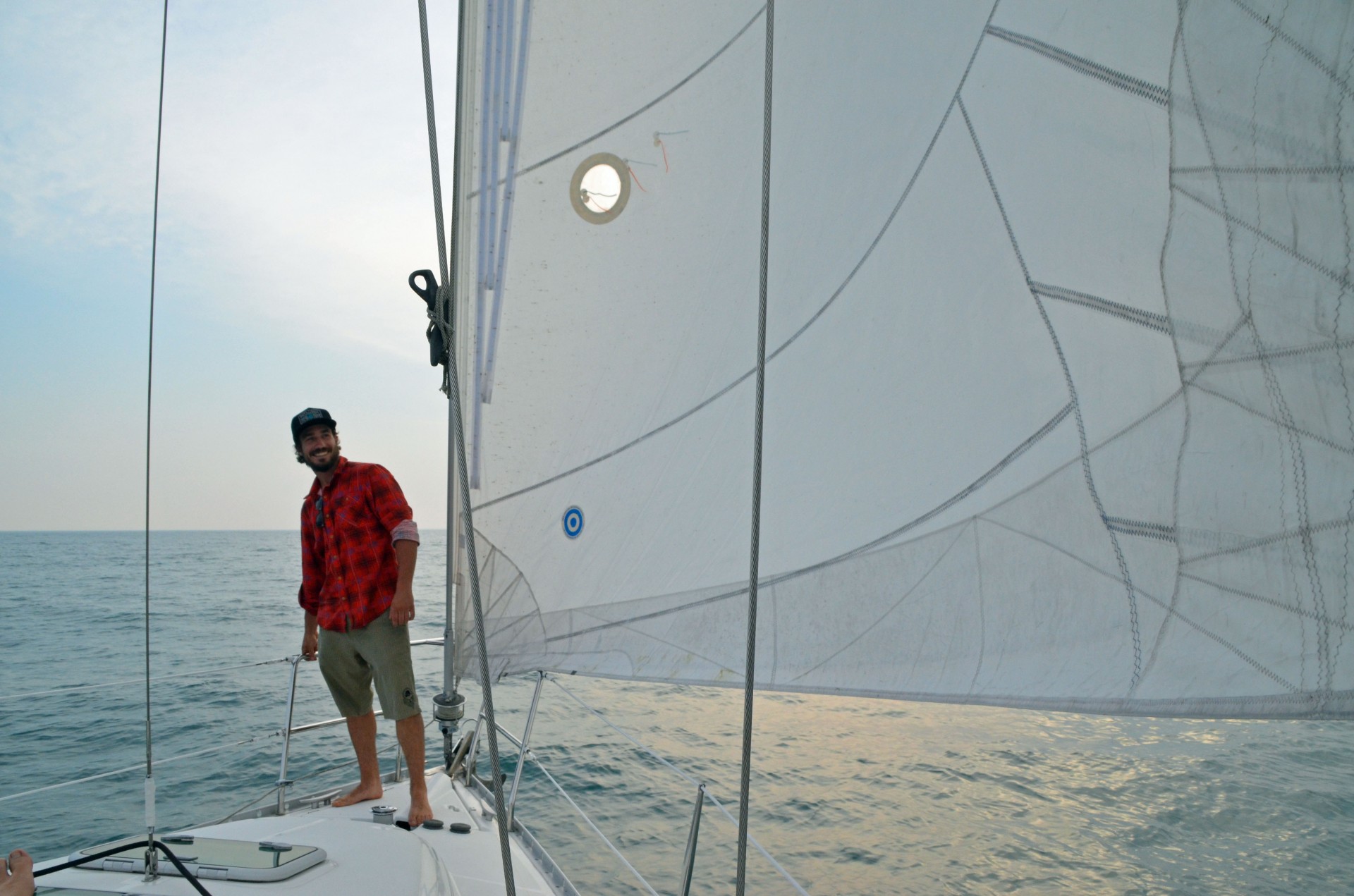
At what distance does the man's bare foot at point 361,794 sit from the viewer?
2.13 meters

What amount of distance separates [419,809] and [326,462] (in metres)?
0.89

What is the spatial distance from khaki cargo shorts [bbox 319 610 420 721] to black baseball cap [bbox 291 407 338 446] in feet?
1.63

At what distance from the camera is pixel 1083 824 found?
417 centimetres

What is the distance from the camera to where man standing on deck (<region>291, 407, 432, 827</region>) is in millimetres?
2049

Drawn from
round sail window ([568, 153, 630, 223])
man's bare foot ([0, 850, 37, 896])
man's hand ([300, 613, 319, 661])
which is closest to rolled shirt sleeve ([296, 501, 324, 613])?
man's hand ([300, 613, 319, 661])

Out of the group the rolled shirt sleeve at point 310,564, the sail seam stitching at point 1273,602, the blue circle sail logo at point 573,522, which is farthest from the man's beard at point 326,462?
the sail seam stitching at point 1273,602

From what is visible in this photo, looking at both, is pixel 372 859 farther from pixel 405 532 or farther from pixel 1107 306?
pixel 1107 306

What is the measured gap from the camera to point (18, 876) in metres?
1.25

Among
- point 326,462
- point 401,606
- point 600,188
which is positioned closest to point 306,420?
point 326,462

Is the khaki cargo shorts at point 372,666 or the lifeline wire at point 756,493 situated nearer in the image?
the lifeline wire at point 756,493

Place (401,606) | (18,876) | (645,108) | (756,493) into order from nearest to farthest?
(756,493), (18,876), (645,108), (401,606)

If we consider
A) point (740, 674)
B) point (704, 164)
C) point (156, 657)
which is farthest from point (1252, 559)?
point (156, 657)

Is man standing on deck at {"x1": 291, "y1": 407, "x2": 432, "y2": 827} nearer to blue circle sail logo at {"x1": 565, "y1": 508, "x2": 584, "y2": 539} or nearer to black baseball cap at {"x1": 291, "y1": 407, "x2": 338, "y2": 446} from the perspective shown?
black baseball cap at {"x1": 291, "y1": 407, "x2": 338, "y2": 446}

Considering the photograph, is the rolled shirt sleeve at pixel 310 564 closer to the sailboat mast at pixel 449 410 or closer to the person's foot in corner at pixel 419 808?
the sailboat mast at pixel 449 410
